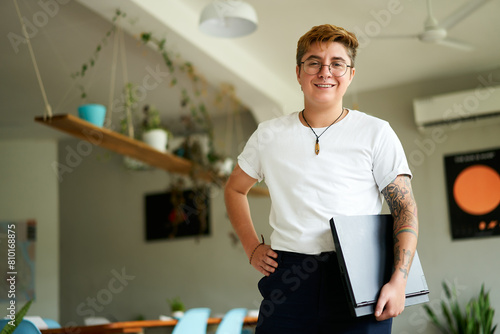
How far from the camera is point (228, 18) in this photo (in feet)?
11.9

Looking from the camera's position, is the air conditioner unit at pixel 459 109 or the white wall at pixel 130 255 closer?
the air conditioner unit at pixel 459 109

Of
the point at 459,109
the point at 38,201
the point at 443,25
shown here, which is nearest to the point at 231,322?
the point at 443,25

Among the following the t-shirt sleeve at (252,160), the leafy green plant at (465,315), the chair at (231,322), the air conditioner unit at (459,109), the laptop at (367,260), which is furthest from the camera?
the air conditioner unit at (459,109)

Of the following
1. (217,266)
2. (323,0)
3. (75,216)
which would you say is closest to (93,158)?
(75,216)

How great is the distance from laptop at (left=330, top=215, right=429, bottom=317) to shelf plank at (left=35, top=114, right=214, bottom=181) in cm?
237

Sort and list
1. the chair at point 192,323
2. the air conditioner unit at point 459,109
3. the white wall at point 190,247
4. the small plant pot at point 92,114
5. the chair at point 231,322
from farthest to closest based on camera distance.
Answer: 1. the white wall at point 190,247
2. the air conditioner unit at point 459,109
3. the chair at point 231,322
4. the small plant pot at point 92,114
5. the chair at point 192,323

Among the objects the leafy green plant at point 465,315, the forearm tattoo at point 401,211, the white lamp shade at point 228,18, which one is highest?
the white lamp shade at point 228,18

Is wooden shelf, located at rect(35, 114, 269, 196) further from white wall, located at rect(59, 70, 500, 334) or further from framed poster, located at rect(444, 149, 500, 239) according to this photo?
framed poster, located at rect(444, 149, 500, 239)

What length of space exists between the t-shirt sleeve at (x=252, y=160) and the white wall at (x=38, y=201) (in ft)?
19.8

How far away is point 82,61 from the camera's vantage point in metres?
4.94

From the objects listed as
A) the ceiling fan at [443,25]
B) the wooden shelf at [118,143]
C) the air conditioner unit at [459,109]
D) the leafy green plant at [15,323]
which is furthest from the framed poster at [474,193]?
the leafy green plant at [15,323]

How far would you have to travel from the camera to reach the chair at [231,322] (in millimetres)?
3941

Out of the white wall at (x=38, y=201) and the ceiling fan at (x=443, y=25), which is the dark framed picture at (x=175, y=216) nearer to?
the white wall at (x=38, y=201)

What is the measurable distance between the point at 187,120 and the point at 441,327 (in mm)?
3200
